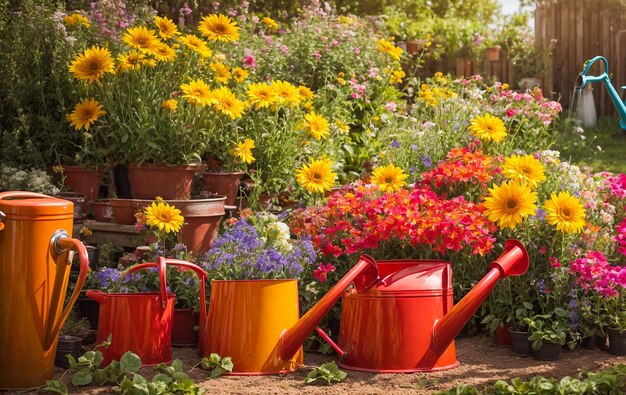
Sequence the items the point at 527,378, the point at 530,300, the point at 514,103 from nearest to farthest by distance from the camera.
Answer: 1. the point at 527,378
2. the point at 530,300
3. the point at 514,103

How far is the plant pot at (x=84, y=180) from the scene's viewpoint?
432 cm

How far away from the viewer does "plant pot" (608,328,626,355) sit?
131 inches

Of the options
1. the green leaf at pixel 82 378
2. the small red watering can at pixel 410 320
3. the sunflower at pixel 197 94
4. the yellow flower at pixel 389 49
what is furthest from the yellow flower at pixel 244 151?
the green leaf at pixel 82 378

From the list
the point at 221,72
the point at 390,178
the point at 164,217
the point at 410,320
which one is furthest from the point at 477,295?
the point at 221,72

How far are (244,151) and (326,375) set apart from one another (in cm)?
152

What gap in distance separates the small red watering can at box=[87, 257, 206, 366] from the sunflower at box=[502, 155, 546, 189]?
1276 millimetres

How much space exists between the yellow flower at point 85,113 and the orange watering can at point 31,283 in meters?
1.20

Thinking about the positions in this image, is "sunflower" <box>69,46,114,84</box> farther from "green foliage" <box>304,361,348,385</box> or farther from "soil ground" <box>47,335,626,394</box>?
"green foliage" <box>304,361,348,385</box>

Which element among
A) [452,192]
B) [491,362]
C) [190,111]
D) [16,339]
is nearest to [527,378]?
[491,362]

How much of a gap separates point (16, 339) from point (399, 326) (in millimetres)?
1205

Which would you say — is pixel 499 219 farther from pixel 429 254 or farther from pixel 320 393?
pixel 320 393

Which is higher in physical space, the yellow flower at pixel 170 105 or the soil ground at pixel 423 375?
the yellow flower at pixel 170 105

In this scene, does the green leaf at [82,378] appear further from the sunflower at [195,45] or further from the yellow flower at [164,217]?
the sunflower at [195,45]

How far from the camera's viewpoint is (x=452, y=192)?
152 inches
